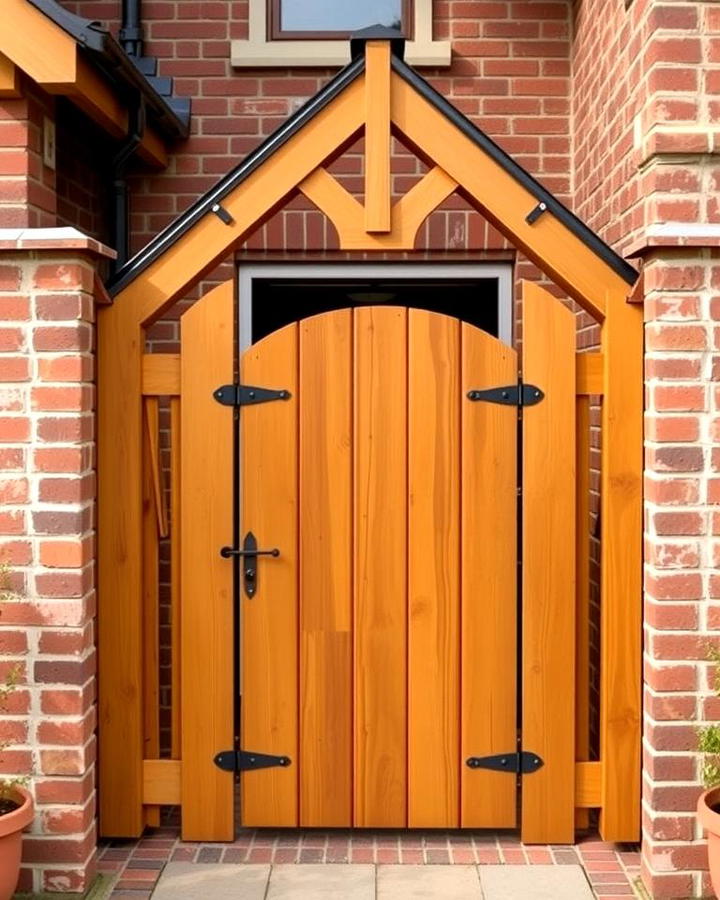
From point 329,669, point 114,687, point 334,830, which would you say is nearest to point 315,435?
point 329,669

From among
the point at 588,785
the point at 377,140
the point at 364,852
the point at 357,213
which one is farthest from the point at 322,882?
the point at 377,140

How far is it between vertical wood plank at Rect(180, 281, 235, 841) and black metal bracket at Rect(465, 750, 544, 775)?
0.88m

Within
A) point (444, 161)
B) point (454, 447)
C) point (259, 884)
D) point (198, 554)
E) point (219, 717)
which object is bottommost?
point (259, 884)

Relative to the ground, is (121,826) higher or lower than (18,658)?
lower

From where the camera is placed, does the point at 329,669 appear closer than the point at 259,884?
No

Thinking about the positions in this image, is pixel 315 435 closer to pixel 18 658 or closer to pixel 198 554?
pixel 198 554

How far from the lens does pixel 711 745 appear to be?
4121mm

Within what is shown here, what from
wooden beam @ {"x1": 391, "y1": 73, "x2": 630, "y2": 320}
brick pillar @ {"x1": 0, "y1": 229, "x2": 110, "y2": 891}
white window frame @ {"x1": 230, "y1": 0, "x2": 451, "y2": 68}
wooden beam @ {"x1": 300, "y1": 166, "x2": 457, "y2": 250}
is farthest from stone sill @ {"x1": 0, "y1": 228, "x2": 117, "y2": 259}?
white window frame @ {"x1": 230, "y1": 0, "x2": 451, "y2": 68}

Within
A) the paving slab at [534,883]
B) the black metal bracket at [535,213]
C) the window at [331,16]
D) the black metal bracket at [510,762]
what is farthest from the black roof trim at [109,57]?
the paving slab at [534,883]

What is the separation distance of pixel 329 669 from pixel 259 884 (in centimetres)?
76

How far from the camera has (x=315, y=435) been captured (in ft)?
15.2

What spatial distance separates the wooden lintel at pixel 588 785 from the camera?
465cm

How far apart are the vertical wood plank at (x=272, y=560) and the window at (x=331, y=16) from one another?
7.23 ft

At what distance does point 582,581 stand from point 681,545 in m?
0.52
